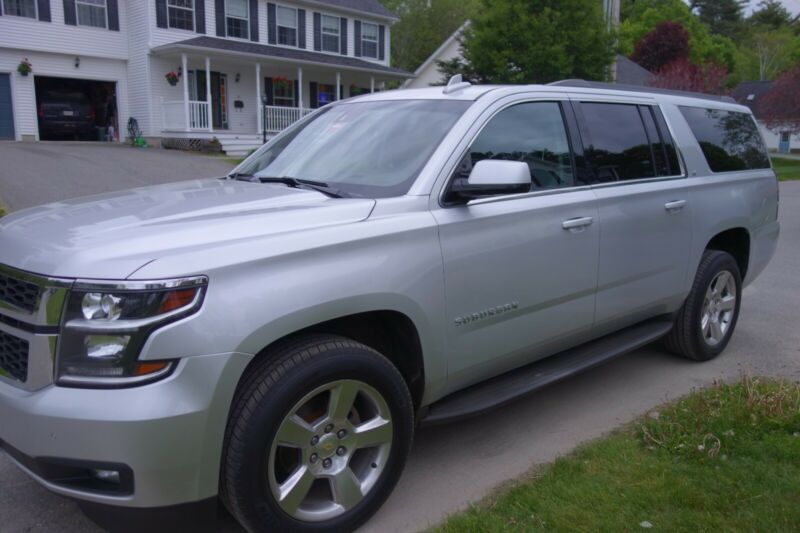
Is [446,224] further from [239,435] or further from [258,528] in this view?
[258,528]

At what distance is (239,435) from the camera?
2523 millimetres

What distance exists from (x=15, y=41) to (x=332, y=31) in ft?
40.3

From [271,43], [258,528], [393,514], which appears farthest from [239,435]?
[271,43]

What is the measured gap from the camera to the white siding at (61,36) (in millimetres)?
22156

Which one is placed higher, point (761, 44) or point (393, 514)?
point (761, 44)

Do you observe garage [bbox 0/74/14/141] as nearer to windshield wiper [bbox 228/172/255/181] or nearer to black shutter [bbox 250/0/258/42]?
black shutter [bbox 250/0/258/42]

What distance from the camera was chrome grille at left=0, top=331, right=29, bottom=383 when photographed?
2.48 metres

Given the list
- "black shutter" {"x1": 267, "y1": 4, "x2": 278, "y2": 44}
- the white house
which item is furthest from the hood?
"black shutter" {"x1": 267, "y1": 4, "x2": 278, "y2": 44}

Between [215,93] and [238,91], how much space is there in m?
1.02

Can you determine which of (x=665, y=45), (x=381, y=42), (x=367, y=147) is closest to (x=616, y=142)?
(x=367, y=147)

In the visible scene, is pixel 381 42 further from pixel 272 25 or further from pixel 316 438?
pixel 316 438

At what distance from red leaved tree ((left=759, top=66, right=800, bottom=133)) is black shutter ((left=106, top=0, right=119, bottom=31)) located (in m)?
25.8

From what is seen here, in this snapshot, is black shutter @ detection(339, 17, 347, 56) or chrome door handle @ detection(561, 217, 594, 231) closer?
chrome door handle @ detection(561, 217, 594, 231)

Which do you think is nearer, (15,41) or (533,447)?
(533,447)
